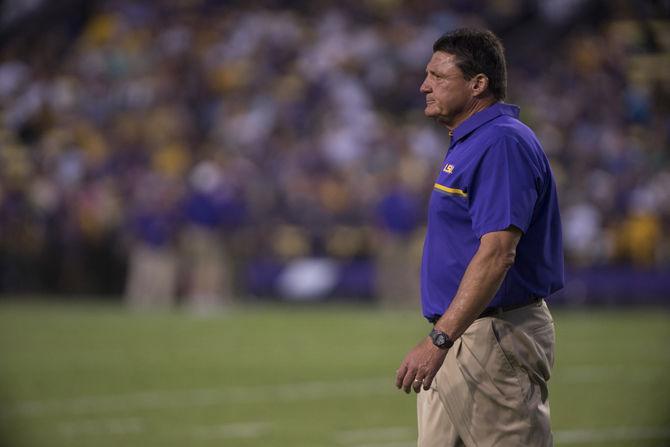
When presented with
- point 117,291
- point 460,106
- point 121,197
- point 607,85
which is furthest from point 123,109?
point 460,106

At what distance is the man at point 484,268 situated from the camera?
3.51 m

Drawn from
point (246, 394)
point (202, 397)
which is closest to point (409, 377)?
point (202, 397)

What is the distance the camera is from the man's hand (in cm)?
354

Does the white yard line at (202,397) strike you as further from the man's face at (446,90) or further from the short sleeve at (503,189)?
the short sleeve at (503,189)

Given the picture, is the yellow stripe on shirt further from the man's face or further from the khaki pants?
the khaki pants

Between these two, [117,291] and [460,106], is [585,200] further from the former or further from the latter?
[460,106]

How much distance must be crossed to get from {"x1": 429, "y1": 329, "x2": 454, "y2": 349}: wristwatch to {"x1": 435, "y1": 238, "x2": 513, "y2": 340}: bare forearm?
0.01 metres

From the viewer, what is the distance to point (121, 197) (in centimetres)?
2139

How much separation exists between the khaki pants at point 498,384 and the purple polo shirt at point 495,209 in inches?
3.6

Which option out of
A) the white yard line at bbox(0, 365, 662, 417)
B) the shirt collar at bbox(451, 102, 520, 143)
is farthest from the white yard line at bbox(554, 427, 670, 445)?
the shirt collar at bbox(451, 102, 520, 143)

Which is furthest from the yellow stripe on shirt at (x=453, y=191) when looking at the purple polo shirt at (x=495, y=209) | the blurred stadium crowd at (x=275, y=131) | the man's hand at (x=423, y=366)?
the blurred stadium crowd at (x=275, y=131)

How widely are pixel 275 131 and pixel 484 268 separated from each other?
62.5ft

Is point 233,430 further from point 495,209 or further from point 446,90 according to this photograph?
point 495,209

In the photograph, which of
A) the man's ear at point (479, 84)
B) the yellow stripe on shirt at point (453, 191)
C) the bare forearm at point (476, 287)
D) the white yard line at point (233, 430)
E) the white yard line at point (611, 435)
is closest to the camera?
the bare forearm at point (476, 287)
